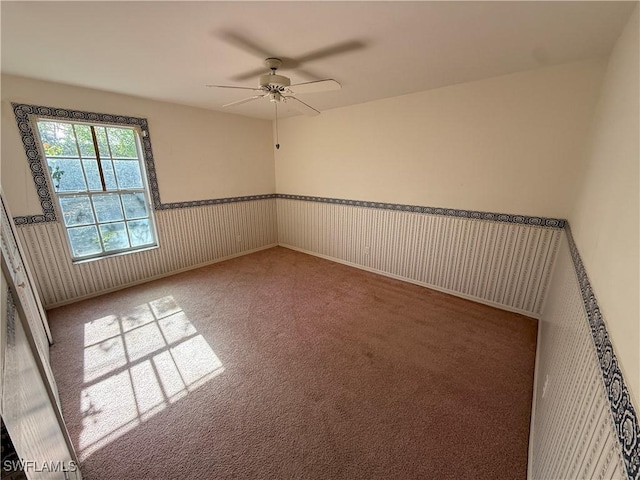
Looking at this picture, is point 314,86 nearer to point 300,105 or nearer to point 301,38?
point 301,38

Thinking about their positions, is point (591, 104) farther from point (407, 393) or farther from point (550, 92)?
point (407, 393)

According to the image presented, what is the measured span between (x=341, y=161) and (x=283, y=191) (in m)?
1.38

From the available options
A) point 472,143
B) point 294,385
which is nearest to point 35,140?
point 294,385

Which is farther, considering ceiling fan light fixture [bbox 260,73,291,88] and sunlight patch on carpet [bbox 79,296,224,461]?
ceiling fan light fixture [bbox 260,73,291,88]

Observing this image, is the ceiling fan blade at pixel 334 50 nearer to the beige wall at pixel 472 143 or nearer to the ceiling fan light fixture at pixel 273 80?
the ceiling fan light fixture at pixel 273 80

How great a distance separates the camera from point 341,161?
3830 millimetres

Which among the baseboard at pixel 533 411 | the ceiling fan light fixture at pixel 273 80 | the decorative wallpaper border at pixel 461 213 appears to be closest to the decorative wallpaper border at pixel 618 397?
the baseboard at pixel 533 411

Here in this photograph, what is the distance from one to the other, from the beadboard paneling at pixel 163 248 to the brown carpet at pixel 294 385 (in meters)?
0.31

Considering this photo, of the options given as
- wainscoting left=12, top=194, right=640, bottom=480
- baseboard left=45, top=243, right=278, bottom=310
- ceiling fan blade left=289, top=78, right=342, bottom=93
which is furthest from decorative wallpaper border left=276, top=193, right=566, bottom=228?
ceiling fan blade left=289, top=78, right=342, bottom=93

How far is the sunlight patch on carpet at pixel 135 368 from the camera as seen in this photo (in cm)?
166

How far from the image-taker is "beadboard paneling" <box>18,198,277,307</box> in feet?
9.17

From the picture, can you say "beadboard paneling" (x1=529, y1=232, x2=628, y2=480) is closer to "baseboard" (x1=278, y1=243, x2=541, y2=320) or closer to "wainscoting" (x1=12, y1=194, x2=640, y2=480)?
"wainscoting" (x1=12, y1=194, x2=640, y2=480)

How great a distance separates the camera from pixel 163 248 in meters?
3.66

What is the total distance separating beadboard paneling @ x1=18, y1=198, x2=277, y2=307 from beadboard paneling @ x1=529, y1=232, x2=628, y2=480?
13.3ft
